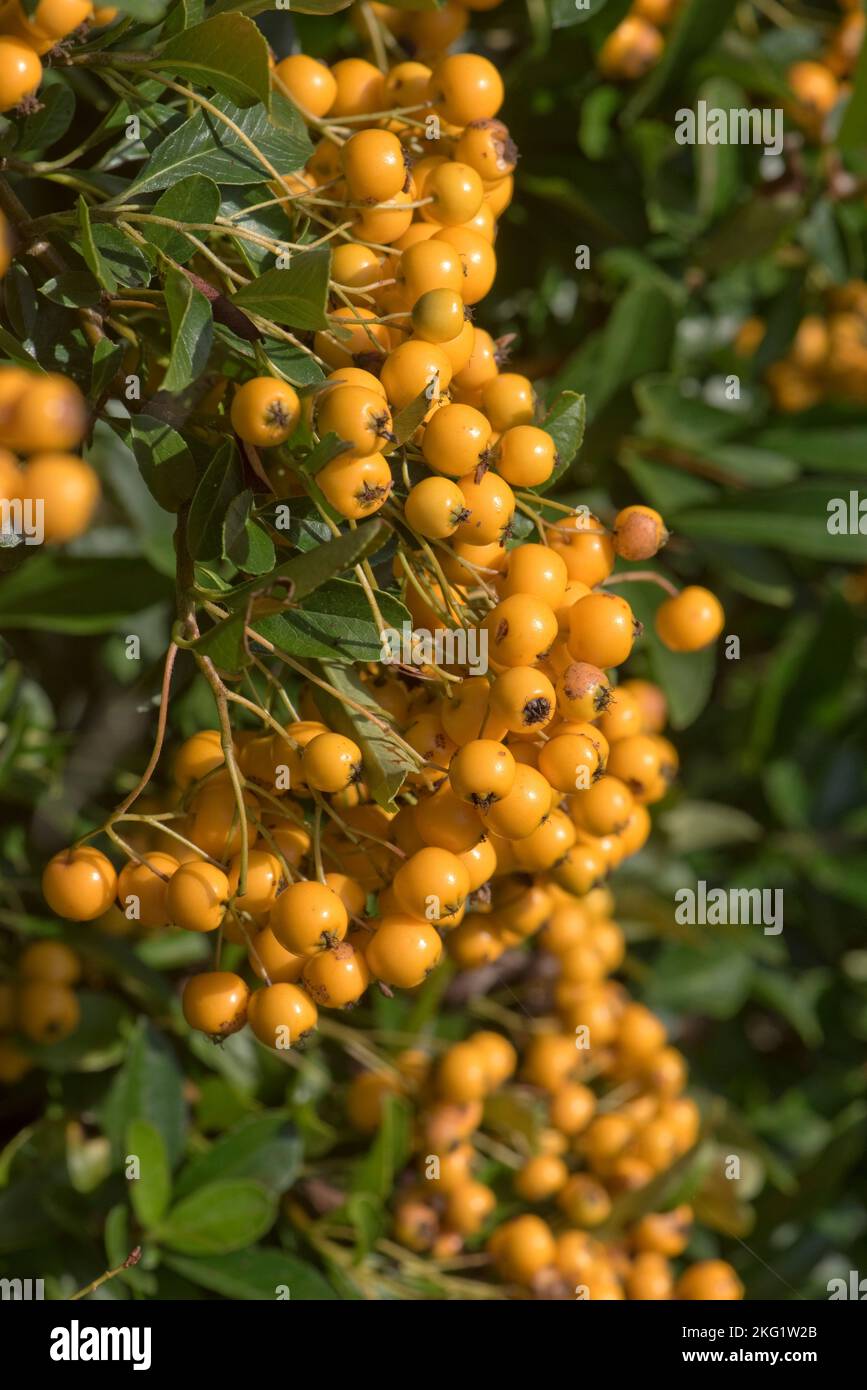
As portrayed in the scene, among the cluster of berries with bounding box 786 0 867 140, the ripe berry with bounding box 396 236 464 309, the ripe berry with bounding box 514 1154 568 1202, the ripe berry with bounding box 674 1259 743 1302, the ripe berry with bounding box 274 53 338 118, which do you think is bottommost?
the ripe berry with bounding box 674 1259 743 1302

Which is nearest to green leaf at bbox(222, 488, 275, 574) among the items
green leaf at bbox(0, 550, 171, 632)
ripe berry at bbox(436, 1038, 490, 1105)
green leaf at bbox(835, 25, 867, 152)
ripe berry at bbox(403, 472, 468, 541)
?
ripe berry at bbox(403, 472, 468, 541)

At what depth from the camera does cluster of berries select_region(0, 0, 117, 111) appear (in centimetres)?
92

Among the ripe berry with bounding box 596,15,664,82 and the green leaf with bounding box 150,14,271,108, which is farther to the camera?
the ripe berry with bounding box 596,15,664,82

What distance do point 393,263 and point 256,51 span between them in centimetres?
21

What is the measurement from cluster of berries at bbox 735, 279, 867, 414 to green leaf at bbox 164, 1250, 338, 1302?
181 cm

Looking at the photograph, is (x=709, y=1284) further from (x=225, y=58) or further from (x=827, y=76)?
(x=827, y=76)

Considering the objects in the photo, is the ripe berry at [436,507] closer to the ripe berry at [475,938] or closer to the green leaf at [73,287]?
the green leaf at [73,287]

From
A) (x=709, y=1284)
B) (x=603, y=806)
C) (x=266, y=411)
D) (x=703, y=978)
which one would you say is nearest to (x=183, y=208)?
(x=266, y=411)

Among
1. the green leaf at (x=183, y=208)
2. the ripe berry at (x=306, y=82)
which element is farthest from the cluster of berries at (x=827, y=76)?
the green leaf at (x=183, y=208)

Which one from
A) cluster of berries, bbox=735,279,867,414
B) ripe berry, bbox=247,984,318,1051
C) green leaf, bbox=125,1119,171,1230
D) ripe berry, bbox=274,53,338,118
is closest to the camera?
ripe berry, bbox=247,984,318,1051

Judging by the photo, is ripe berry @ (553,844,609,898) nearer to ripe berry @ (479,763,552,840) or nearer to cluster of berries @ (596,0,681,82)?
ripe berry @ (479,763,552,840)

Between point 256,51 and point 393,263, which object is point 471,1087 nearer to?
point 393,263

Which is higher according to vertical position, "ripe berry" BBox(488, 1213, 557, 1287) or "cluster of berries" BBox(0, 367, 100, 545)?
"cluster of berries" BBox(0, 367, 100, 545)

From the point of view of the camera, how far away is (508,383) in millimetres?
1144
